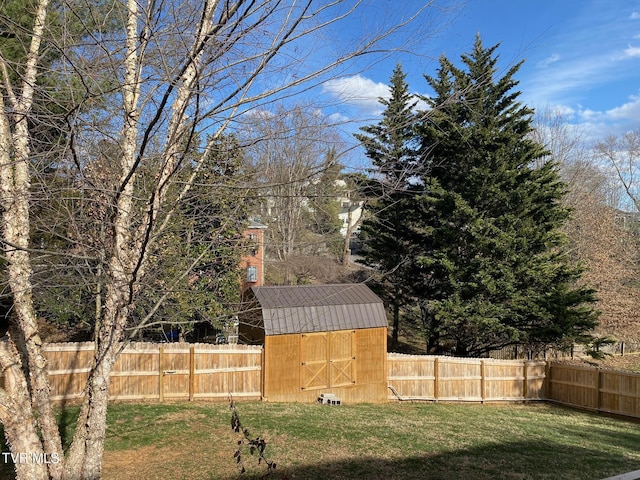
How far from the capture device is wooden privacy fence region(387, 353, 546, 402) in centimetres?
1168

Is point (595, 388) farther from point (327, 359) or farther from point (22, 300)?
point (22, 300)

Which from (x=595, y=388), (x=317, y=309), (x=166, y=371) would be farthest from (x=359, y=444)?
(x=595, y=388)

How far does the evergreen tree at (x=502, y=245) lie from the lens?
1348 cm

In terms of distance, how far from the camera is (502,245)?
13.6m

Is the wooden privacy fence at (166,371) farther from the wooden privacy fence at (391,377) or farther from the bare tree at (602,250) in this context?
the bare tree at (602,250)

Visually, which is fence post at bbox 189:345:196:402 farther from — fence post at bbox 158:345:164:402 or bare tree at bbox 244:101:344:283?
bare tree at bbox 244:101:344:283

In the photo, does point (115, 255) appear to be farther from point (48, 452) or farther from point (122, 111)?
point (48, 452)

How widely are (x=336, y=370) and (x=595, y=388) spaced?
752 centimetres

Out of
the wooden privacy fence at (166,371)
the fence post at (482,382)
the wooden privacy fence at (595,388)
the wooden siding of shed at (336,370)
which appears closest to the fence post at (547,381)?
the wooden privacy fence at (595,388)

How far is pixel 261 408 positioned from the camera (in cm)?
881

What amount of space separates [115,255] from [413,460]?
554 cm

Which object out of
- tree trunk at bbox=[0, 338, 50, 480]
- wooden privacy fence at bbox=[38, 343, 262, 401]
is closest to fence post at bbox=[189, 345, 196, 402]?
wooden privacy fence at bbox=[38, 343, 262, 401]

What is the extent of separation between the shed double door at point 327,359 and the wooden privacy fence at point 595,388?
22.0ft

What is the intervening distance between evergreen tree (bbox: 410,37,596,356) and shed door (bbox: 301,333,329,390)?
5.29 m
